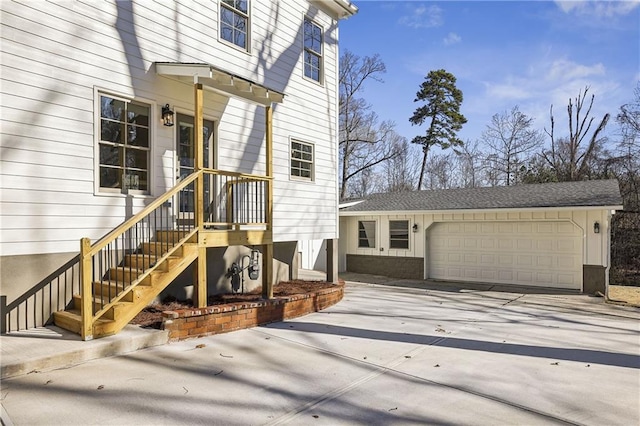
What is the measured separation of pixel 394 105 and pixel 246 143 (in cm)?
2194

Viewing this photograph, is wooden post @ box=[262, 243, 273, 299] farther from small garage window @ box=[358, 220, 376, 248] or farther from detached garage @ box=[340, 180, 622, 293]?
small garage window @ box=[358, 220, 376, 248]

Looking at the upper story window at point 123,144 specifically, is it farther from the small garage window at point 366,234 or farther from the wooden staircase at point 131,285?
the small garage window at point 366,234

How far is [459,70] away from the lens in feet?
88.6

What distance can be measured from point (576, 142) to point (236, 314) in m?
26.6

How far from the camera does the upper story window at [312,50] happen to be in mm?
9492

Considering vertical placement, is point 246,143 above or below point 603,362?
above

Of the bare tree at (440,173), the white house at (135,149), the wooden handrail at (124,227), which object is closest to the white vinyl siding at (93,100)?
the white house at (135,149)

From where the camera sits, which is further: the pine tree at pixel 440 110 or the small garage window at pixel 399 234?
the pine tree at pixel 440 110

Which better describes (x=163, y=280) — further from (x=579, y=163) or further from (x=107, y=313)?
(x=579, y=163)

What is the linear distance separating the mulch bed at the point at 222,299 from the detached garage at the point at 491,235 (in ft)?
18.7

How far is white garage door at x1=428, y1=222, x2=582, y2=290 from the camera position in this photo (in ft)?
37.8

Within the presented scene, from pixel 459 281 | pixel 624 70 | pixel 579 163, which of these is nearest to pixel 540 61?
pixel 624 70

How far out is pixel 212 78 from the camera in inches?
246

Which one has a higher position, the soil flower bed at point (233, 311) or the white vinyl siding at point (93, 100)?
the white vinyl siding at point (93, 100)
